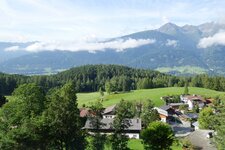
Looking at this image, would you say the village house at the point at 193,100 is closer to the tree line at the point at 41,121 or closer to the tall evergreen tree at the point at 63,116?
the tree line at the point at 41,121

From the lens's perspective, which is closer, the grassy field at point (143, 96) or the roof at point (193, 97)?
the grassy field at point (143, 96)

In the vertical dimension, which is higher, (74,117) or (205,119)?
(74,117)

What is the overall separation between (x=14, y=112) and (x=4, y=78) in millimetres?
156124

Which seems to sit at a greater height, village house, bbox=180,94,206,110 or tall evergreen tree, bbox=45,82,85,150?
tall evergreen tree, bbox=45,82,85,150

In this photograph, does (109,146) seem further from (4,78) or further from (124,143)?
(4,78)

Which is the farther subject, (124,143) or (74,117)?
(124,143)

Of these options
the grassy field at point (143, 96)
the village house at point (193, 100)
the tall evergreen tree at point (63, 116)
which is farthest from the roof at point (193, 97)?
the tall evergreen tree at point (63, 116)

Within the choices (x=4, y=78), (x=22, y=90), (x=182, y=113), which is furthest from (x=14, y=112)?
(x=4, y=78)

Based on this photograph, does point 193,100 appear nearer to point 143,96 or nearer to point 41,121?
point 143,96

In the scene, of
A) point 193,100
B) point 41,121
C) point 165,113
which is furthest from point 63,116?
point 193,100

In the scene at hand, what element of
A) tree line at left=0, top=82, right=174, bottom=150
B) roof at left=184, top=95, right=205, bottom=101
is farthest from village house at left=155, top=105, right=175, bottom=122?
tree line at left=0, top=82, right=174, bottom=150

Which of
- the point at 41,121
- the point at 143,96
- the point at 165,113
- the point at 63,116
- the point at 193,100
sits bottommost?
the point at 165,113

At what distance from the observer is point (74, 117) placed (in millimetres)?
45938

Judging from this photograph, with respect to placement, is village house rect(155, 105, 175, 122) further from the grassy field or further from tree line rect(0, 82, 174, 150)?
tree line rect(0, 82, 174, 150)
